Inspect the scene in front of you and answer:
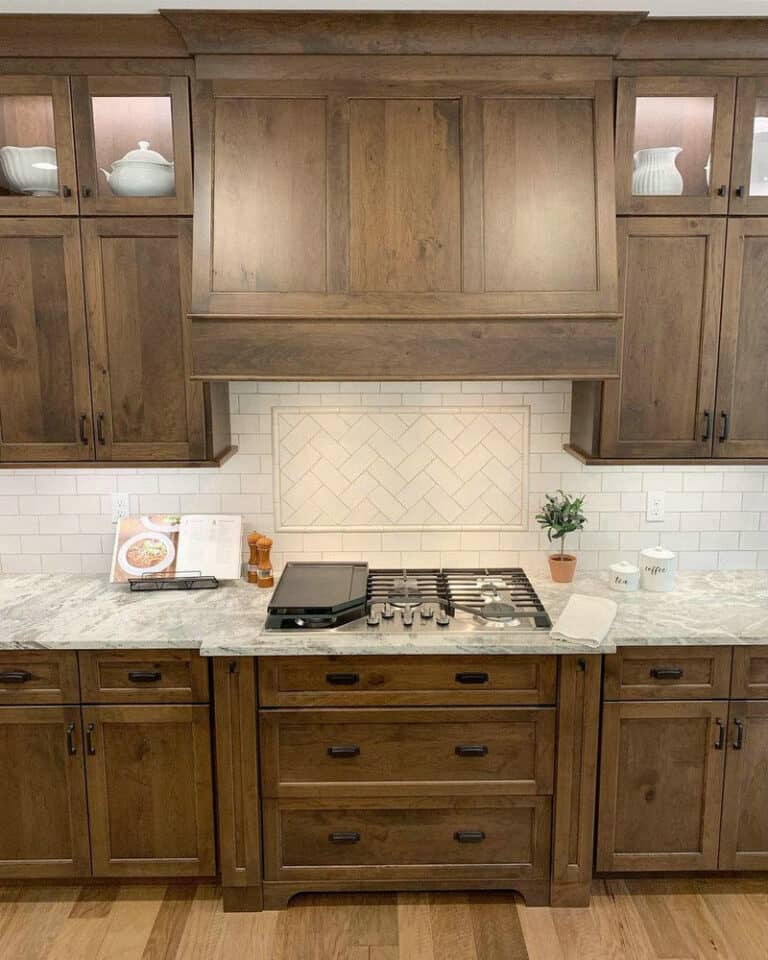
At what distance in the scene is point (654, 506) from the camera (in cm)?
338

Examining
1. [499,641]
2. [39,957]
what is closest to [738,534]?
[499,641]

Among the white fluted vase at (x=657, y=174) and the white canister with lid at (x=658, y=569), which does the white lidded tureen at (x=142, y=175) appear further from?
the white canister with lid at (x=658, y=569)

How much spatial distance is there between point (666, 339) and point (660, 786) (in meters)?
1.53

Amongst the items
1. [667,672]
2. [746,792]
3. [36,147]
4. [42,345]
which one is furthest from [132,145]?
[746,792]

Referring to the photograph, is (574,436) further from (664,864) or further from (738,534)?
(664,864)

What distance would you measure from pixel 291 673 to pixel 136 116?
6.30 feet

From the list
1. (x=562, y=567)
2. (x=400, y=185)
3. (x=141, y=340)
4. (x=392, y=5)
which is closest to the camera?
(x=392, y=5)

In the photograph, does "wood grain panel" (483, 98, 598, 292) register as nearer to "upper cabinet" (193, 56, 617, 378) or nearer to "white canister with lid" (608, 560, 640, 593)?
"upper cabinet" (193, 56, 617, 378)

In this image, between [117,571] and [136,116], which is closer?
[136,116]

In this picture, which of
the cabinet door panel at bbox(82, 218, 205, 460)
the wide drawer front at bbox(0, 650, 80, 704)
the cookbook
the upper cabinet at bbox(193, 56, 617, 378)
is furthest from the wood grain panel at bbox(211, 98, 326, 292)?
the wide drawer front at bbox(0, 650, 80, 704)

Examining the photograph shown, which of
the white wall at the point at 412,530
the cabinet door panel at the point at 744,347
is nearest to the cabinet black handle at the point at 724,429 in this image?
the cabinet door panel at the point at 744,347

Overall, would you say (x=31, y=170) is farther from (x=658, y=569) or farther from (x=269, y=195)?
(x=658, y=569)

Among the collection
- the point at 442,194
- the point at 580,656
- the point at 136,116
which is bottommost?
the point at 580,656

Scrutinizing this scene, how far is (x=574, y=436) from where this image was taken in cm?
328
